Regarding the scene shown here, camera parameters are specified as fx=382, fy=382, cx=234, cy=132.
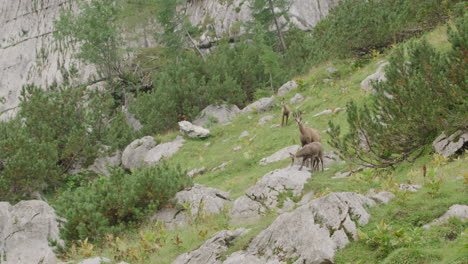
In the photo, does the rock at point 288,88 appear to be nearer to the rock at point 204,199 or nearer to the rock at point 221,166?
the rock at point 221,166

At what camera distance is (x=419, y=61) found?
10055 millimetres

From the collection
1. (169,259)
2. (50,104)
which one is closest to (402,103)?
(169,259)

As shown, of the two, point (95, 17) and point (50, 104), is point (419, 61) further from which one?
point (95, 17)

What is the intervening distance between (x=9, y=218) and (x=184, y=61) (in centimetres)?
2098

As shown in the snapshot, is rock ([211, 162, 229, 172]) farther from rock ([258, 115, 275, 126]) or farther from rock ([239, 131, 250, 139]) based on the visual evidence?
rock ([258, 115, 275, 126])

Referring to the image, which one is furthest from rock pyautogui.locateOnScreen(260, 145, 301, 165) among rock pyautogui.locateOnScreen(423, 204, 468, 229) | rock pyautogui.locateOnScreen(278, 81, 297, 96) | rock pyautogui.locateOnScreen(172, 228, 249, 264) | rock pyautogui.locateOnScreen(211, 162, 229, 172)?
rock pyautogui.locateOnScreen(278, 81, 297, 96)

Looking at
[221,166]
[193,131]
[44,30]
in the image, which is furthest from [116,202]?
[44,30]

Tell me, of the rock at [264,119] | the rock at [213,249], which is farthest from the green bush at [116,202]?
the rock at [264,119]

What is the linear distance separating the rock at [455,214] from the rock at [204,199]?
5.88m

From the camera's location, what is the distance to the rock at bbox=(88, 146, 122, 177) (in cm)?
2394

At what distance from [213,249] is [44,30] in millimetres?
74257

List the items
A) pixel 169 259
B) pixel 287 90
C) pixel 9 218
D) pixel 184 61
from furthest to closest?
1. pixel 184 61
2. pixel 287 90
3. pixel 9 218
4. pixel 169 259

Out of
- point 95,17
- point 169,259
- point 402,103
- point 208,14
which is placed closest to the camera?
point 169,259

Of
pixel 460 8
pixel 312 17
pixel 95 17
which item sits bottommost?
pixel 460 8
